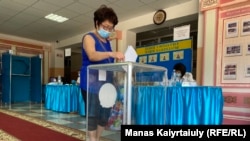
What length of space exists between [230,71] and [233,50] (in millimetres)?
364

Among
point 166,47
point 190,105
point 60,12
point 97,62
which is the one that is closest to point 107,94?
point 97,62

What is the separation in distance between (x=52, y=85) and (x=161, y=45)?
3012 millimetres

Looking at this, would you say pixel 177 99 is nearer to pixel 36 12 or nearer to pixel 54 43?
pixel 36 12

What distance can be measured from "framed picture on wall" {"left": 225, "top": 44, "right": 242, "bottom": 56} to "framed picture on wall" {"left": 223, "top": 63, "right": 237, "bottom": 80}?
189 millimetres

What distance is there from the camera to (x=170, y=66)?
4832mm

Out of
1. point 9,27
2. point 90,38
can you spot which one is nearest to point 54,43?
point 9,27

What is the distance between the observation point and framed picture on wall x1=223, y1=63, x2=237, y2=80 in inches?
137

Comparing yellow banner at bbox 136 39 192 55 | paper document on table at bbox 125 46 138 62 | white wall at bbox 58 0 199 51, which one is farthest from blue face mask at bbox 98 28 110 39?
white wall at bbox 58 0 199 51

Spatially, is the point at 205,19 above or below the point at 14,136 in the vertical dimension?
above

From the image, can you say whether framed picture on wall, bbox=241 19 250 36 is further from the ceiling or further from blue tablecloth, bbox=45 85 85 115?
blue tablecloth, bbox=45 85 85 115

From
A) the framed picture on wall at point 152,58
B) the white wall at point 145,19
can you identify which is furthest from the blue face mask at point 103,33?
the framed picture on wall at point 152,58

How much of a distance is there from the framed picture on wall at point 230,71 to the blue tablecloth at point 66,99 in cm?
279

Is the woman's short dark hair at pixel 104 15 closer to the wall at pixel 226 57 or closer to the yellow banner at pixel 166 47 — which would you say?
the wall at pixel 226 57

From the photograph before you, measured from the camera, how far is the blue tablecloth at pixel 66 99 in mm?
4518
